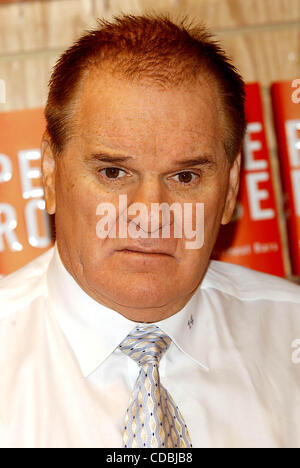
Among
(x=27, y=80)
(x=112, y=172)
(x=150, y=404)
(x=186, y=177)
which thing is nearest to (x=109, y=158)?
(x=112, y=172)

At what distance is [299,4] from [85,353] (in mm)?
1199

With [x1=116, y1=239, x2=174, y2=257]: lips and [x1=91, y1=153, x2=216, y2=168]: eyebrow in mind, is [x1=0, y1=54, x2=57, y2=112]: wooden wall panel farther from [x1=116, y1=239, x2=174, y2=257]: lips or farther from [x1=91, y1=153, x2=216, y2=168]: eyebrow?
[x1=116, y1=239, x2=174, y2=257]: lips

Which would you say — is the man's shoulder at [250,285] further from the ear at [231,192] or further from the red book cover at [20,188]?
the red book cover at [20,188]

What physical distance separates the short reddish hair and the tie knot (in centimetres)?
38

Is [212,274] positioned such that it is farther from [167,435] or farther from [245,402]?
[167,435]

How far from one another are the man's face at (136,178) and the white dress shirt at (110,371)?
8cm

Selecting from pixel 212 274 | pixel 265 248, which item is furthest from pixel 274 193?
pixel 212 274

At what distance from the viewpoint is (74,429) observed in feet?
4.12

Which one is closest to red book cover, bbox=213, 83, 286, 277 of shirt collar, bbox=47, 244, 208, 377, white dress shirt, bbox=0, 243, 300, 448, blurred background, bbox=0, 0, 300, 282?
blurred background, bbox=0, 0, 300, 282

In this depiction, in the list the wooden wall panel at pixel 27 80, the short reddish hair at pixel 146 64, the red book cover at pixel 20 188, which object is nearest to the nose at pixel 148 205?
the short reddish hair at pixel 146 64

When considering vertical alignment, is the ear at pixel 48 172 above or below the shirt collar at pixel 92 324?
above

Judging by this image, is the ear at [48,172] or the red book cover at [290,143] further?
the red book cover at [290,143]

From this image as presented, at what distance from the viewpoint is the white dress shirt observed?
1264 millimetres

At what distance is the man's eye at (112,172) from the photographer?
49.8 inches
